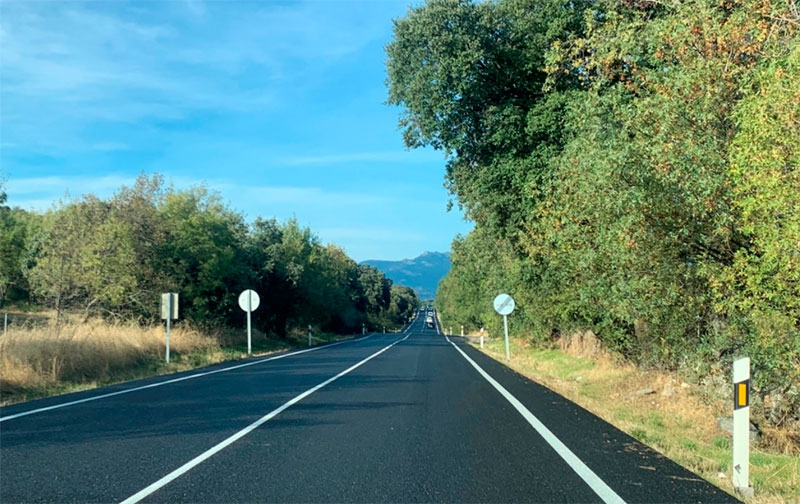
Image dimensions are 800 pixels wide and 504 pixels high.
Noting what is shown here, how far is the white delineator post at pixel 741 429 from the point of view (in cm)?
646

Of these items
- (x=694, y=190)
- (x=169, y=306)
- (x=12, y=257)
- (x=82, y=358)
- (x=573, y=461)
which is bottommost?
(x=573, y=461)

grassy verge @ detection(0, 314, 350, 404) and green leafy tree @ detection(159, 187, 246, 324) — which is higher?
green leafy tree @ detection(159, 187, 246, 324)

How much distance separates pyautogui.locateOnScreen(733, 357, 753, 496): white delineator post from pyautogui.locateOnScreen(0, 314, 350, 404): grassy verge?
12880 mm

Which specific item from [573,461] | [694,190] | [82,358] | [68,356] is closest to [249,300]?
[82,358]

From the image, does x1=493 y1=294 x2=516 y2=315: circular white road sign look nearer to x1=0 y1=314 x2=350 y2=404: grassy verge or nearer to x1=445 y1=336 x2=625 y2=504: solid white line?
x1=0 y1=314 x2=350 y2=404: grassy verge

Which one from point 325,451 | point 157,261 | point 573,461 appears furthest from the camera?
point 157,261

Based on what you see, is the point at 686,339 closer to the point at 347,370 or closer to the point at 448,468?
the point at 448,468

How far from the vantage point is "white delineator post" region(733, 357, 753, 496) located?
255 inches

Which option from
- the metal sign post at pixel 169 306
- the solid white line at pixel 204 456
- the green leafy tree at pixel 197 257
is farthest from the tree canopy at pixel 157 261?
the solid white line at pixel 204 456

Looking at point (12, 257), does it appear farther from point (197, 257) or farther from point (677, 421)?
point (677, 421)

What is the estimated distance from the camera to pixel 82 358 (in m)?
18.8

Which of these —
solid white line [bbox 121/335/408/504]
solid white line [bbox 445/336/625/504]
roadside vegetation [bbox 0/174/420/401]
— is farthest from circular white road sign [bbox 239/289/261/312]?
solid white line [bbox 445/336/625/504]

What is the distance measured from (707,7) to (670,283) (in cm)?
420

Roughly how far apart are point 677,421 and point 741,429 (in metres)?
5.09
